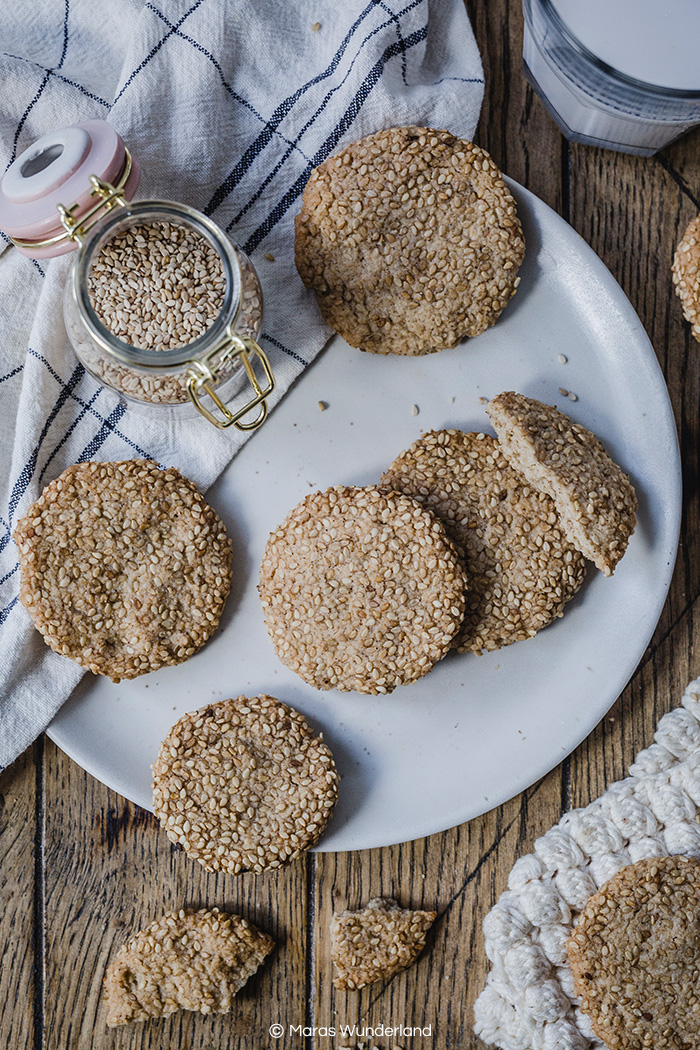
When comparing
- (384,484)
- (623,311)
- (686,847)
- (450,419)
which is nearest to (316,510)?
(384,484)

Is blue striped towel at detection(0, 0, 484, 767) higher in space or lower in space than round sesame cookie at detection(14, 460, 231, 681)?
higher

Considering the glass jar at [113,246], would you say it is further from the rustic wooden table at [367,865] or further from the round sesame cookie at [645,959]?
the round sesame cookie at [645,959]

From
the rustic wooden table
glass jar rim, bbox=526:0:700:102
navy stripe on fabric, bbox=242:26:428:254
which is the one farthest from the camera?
the rustic wooden table

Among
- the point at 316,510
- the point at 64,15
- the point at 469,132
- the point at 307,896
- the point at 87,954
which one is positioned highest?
the point at 469,132

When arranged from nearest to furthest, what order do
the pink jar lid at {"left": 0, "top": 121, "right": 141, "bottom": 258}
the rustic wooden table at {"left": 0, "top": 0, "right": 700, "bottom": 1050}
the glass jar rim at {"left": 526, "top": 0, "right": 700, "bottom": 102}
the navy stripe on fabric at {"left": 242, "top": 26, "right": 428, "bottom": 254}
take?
1. the pink jar lid at {"left": 0, "top": 121, "right": 141, "bottom": 258}
2. the glass jar rim at {"left": 526, "top": 0, "right": 700, "bottom": 102}
3. the navy stripe on fabric at {"left": 242, "top": 26, "right": 428, "bottom": 254}
4. the rustic wooden table at {"left": 0, "top": 0, "right": 700, "bottom": 1050}

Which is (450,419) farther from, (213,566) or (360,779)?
(360,779)

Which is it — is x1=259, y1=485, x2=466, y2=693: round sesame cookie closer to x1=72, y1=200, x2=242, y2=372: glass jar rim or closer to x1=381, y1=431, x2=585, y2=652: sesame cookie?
x1=381, y1=431, x2=585, y2=652: sesame cookie

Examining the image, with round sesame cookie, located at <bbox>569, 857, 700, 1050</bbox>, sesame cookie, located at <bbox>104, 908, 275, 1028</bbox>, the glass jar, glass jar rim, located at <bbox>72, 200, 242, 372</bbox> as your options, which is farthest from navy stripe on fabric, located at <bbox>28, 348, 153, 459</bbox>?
round sesame cookie, located at <bbox>569, 857, 700, 1050</bbox>
